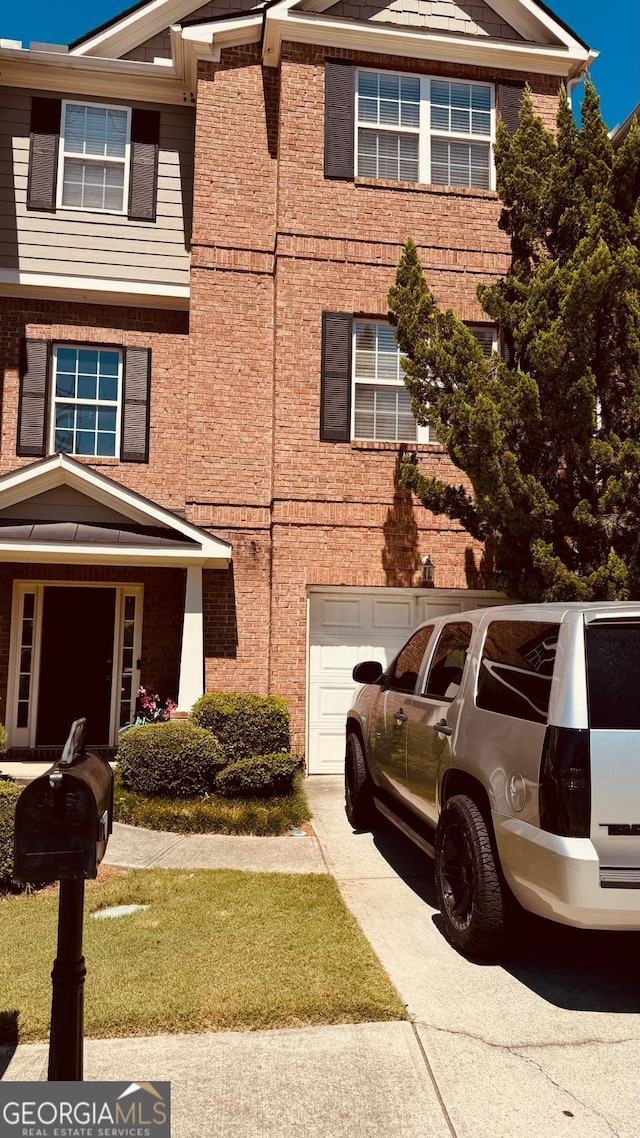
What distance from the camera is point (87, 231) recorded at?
447 inches

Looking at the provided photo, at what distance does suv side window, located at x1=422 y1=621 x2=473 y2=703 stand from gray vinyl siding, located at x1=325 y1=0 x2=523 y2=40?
9.89 meters

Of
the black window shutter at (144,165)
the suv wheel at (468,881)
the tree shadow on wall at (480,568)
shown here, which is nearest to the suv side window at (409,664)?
the suv wheel at (468,881)

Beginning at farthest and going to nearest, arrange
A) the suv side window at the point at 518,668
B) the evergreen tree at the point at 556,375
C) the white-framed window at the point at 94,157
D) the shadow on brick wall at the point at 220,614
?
the white-framed window at the point at 94,157, the shadow on brick wall at the point at 220,614, the evergreen tree at the point at 556,375, the suv side window at the point at 518,668

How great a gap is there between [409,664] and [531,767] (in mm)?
2499

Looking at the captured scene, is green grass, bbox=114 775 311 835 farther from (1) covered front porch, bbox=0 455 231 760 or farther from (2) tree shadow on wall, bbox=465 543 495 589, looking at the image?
(2) tree shadow on wall, bbox=465 543 495 589

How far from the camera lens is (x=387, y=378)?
35.2ft

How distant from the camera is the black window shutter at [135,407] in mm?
11039

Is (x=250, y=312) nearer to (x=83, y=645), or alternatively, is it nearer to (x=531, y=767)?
(x=83, y=645)

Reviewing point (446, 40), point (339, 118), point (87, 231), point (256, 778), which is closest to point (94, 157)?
point (87, 231)

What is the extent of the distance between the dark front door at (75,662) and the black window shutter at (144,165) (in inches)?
217

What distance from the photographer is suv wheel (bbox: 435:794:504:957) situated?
13.4 feet

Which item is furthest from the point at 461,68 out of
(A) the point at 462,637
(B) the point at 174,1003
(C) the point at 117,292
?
(B) the point at 174,1003

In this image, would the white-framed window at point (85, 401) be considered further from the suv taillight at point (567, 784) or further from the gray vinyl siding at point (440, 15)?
the suv taillight at point (567, 784)

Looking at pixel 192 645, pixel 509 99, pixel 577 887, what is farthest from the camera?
pixel 509 99
